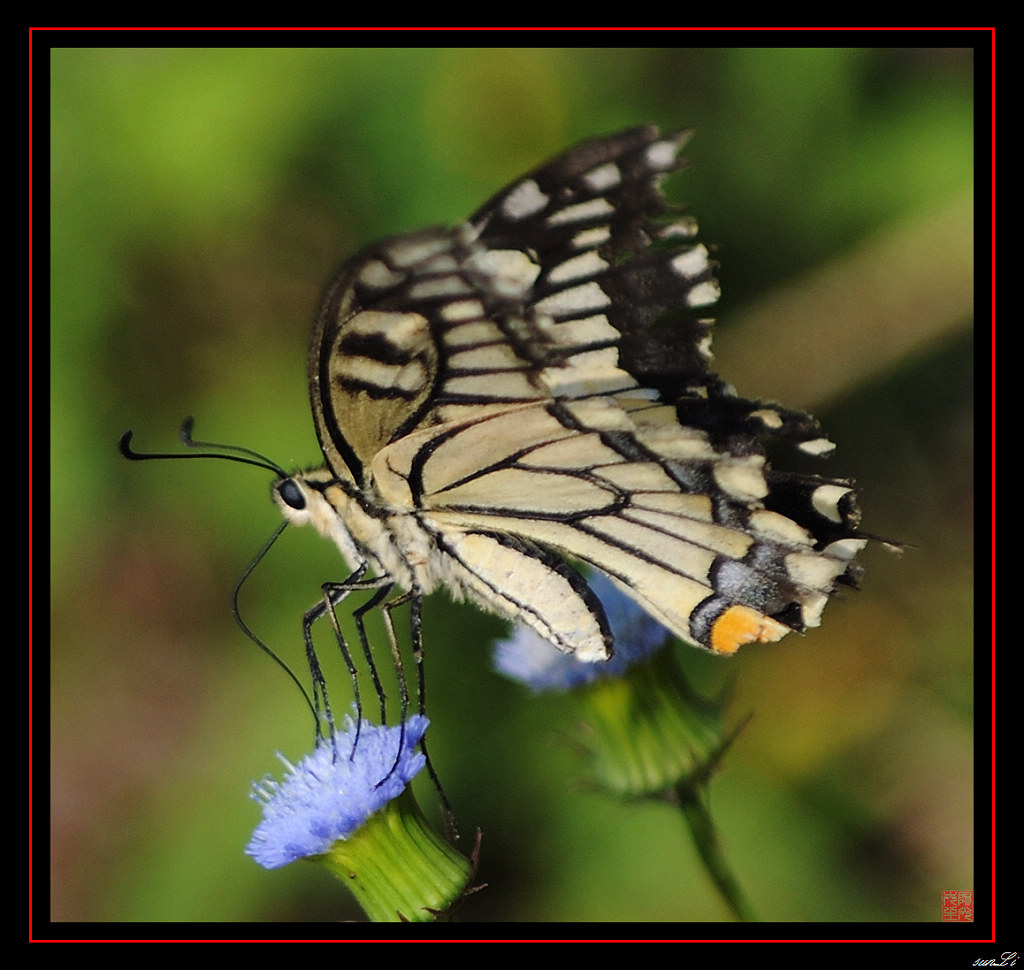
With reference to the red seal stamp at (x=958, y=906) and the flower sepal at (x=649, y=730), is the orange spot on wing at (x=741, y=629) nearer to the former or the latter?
the flower sepal at (x=649, y=730)

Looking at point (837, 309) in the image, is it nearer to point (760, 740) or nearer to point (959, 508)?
point (959, 508)

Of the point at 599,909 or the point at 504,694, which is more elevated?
the point at 504,694

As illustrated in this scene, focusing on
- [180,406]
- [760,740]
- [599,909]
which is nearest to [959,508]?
[760,740]

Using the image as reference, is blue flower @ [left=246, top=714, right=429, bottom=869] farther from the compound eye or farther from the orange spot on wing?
the orange spot on wing

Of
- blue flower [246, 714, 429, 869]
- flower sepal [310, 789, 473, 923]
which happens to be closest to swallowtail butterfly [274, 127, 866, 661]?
blue flower [246, 714, 429, 869]

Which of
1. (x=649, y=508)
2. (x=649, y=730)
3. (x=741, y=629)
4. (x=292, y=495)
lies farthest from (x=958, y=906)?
(x=292, y=495)

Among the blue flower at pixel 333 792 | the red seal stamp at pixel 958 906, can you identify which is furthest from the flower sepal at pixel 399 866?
the red seal stamp at pixel 958 906

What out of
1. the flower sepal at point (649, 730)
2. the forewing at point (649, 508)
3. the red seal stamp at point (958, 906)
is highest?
the forewing at point (649, 508)
